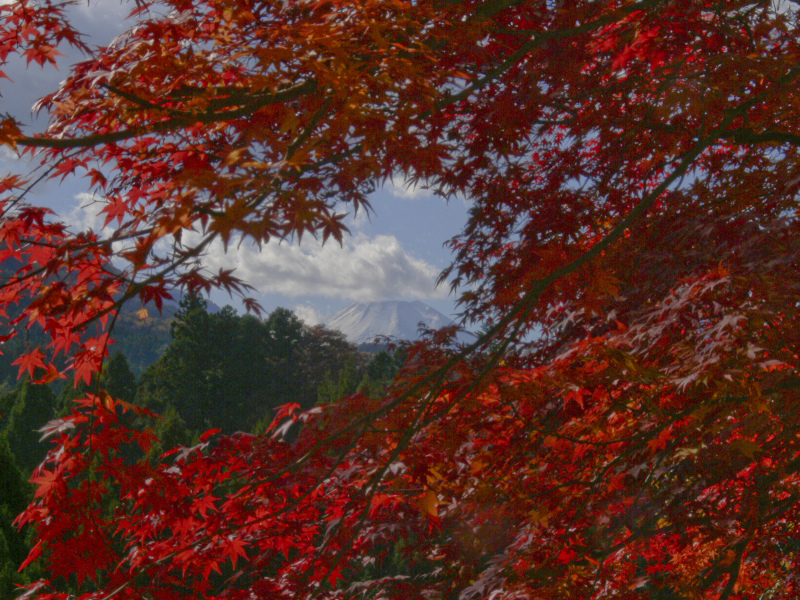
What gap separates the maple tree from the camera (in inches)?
74.8

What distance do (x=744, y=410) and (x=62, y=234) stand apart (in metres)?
3.36

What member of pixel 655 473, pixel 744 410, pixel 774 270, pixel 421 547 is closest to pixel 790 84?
pixel 774 270

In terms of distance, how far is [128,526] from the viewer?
315 centimetres

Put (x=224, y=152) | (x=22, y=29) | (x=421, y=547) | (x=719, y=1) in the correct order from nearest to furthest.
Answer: (x=224, y=152), (x=22, y=29), (x=719, y=1), (x=421, y=547)

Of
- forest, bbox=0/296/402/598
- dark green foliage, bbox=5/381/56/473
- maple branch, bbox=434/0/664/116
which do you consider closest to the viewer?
maple branch, bbox=434/0/664/116

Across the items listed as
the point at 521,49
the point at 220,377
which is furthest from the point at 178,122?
the point at 220,377

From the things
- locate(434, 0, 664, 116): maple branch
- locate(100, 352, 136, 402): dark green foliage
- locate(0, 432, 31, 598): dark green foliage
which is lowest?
locate(0, 432, 31, 598): dark green foliage

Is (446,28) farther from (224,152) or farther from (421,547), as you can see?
(421,547)

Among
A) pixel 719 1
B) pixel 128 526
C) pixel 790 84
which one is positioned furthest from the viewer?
pixel 719 1

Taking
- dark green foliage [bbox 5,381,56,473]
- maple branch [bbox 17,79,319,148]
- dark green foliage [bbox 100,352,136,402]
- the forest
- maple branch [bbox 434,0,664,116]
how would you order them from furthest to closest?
dark green foliage [bbox 100,352,136,402] → the forest → dark green foliage [bbox 5,381,56,473] → maple branch [bbox 434,0,664,116] → maple branch [bbox 17,79,319,148]

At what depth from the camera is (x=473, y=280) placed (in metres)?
4.37

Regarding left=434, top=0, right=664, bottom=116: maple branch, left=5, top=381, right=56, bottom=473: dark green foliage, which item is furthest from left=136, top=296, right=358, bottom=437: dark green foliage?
left=434, top=0, right=664, bottom=116: maple branch

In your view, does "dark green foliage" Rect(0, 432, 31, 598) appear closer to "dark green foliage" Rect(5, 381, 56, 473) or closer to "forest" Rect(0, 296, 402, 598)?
"forest" Rect(0, 296, 402, 598)

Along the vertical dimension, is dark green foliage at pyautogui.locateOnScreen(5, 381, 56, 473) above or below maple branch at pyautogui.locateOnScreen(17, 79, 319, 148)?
below
